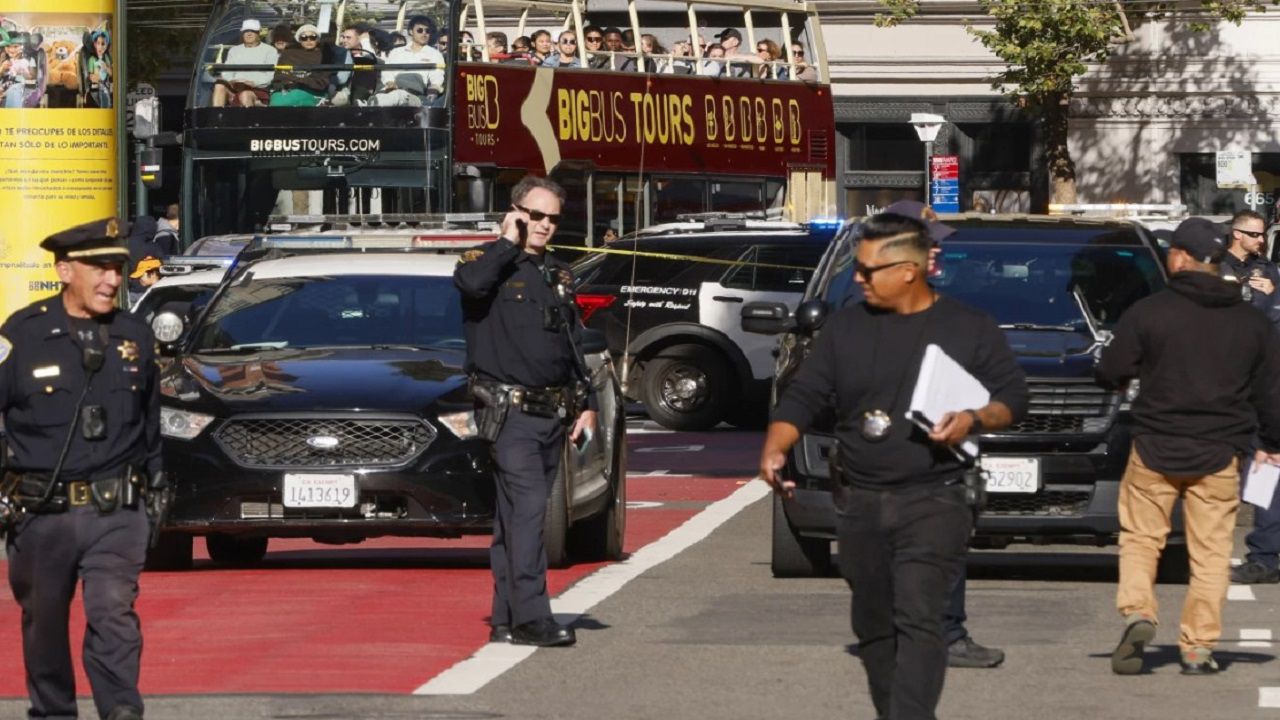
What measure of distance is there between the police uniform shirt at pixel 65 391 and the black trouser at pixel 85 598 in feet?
0.55

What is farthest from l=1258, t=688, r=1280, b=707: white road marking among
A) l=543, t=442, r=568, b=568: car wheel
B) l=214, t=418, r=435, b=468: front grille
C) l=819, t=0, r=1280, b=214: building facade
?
l=819, t=0, r=1280, b=214: building facade

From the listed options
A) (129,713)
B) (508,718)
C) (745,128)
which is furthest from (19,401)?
(745,128)

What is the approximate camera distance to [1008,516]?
43.7 ft

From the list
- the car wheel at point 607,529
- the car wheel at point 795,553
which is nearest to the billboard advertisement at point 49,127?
the car wheel at point 607,529

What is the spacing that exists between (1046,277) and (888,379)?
627 cm

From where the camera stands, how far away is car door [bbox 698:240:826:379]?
26297mm

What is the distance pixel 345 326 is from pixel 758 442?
11169mm

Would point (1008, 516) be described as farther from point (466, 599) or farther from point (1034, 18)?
point (1034, 18)

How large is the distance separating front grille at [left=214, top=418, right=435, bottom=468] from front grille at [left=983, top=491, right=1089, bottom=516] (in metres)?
2.58

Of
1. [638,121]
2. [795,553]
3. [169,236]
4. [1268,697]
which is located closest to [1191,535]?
[1268,697]

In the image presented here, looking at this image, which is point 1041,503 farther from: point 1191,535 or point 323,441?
point 323,441

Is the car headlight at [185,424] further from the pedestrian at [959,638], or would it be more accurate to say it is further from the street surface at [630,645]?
the pedestrian at [959,638]

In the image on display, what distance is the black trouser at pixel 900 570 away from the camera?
8.19m

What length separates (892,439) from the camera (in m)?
8.35
